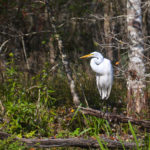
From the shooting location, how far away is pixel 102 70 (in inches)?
186

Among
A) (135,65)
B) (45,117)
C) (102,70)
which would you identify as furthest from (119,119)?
(102,70)

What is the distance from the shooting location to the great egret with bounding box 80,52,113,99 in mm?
4506

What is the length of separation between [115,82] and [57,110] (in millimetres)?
1657

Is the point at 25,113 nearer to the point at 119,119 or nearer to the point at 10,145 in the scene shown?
the point at 10,145

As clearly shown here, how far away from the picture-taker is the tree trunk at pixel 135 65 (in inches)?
168

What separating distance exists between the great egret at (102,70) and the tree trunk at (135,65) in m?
0.48

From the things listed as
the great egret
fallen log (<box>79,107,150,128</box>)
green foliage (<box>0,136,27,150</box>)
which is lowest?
green foliage (<box>0,136,27,150</box>)

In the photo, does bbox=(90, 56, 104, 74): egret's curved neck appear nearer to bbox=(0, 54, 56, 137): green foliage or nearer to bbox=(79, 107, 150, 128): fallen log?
bbox=(0, 54, 56, 137): green foliage

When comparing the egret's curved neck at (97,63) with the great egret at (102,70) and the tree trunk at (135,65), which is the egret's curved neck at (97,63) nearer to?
the great egret at (102,70)

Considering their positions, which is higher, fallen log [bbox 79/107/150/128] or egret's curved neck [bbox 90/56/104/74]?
egret's curved neck [bbox 90/56/104/74]

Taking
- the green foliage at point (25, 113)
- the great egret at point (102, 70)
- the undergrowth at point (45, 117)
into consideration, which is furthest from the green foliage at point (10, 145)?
the great egret at point (102, 70)

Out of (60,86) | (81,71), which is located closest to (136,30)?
(81,71)

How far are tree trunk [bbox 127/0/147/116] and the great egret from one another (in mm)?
481

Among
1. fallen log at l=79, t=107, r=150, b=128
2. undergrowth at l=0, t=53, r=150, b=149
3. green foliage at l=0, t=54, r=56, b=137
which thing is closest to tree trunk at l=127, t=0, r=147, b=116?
undergrowth at l=0, t=53, r=150, b=149
